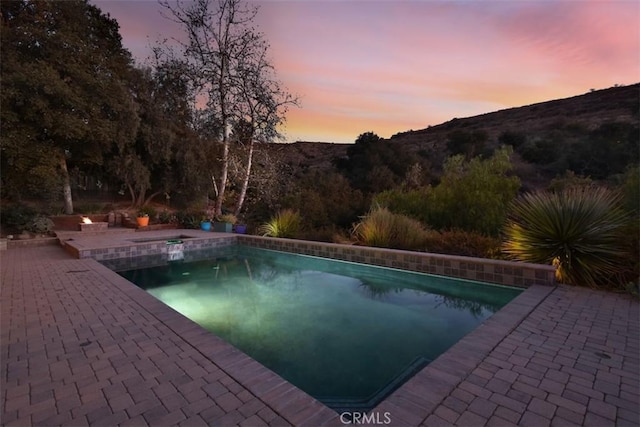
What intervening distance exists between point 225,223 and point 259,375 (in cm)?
841

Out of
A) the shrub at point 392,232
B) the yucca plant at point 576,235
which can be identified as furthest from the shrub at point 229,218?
the yucca plant at point 576,235

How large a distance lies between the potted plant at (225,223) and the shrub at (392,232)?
478cm

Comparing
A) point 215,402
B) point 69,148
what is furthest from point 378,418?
point 69,148

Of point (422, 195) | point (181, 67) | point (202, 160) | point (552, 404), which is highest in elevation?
point (181, 67)

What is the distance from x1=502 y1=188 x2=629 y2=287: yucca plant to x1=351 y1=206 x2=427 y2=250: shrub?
1835 millimetres

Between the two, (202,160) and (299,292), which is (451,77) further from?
(202,160)

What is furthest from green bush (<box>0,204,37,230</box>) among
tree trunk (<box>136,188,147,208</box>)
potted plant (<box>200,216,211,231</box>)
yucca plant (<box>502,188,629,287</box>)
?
yucca plant (<box>502,188,629,287</box>)

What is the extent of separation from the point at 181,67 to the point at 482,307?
1118 centimetres

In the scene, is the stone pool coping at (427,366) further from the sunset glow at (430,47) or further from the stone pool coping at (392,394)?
the sunset glow at (430,47)

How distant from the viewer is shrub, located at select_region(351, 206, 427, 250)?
20.7ft

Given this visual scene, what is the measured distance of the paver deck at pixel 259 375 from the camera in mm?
1719

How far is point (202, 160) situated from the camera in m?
14.4

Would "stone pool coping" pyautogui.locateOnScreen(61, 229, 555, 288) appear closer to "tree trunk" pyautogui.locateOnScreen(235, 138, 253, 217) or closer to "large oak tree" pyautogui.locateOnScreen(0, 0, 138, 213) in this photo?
"tree trunk" pyautogui.locateOnScreen(235, 138, 253, 217)

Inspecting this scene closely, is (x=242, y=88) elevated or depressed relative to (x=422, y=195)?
elevated
